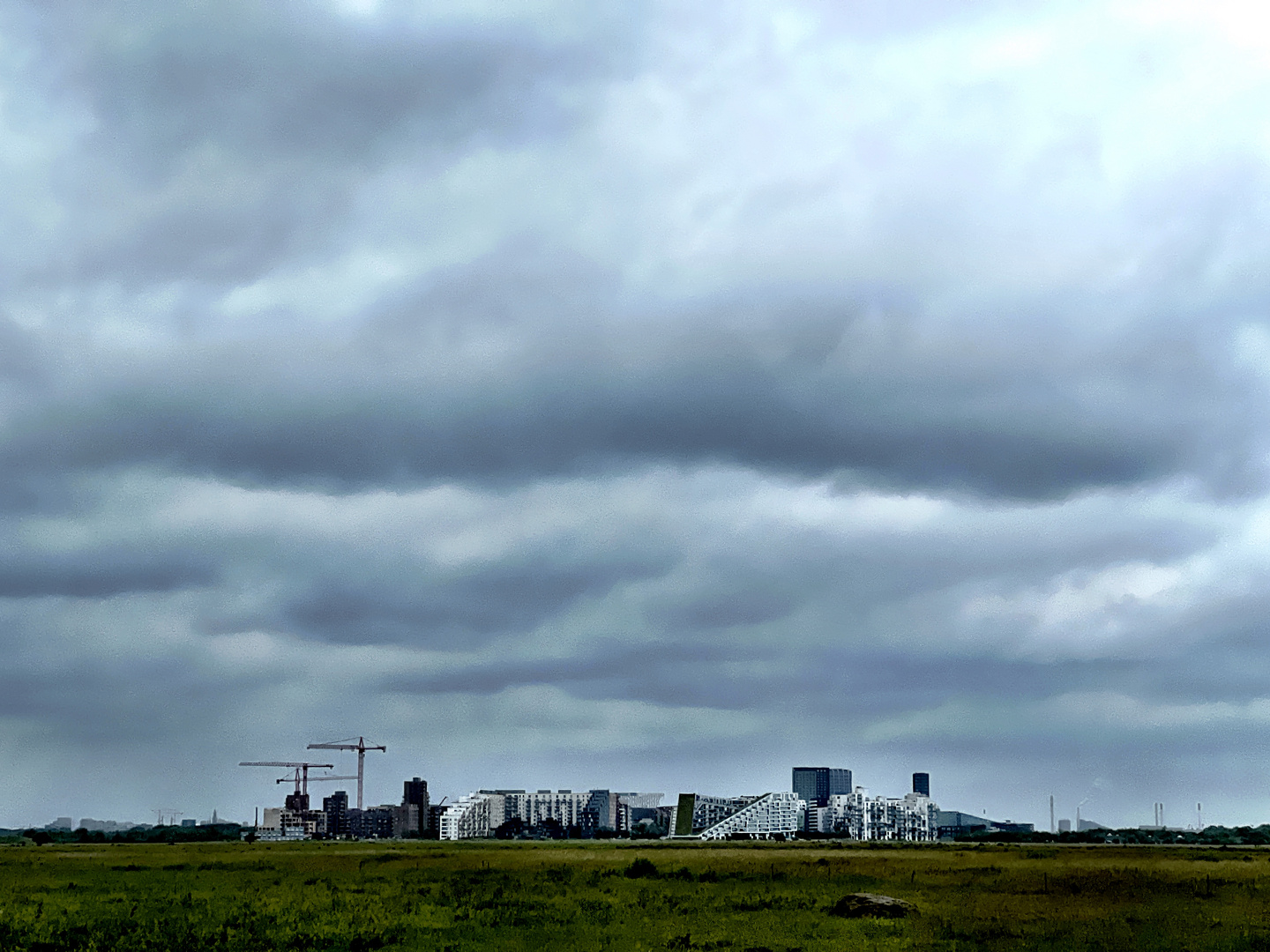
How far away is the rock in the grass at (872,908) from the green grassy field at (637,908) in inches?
37.0

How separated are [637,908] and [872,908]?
446 inches

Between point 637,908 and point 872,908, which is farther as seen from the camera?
point 637,908

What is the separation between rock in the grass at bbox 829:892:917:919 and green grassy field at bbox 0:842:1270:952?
0.94 metres

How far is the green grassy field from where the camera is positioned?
46.8 metres

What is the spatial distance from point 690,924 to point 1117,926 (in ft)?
56.2

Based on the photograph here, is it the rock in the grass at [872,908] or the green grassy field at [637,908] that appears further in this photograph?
the rock in the grass at [872,908]

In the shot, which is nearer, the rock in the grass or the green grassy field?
the green grassy field

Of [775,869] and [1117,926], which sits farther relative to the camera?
[775,869]

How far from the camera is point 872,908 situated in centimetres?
5484

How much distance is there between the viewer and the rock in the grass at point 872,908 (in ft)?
177

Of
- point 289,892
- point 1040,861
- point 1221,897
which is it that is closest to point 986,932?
point 1221,897

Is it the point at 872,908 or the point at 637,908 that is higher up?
the point at 872,908

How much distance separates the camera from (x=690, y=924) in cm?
5209

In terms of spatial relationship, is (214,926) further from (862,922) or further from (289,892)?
(862,922)
